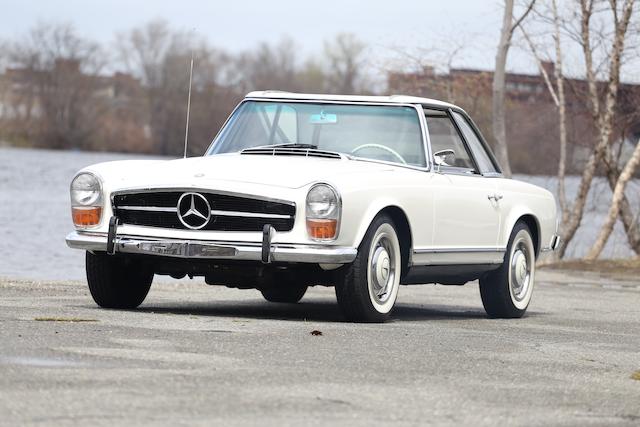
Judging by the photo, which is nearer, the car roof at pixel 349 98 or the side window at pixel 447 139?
the car roof at pixel 349 98

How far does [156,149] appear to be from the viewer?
10550 centimetres

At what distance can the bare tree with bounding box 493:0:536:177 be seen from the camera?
2606 cm

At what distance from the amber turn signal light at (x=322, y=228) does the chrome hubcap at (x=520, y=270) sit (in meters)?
3.10

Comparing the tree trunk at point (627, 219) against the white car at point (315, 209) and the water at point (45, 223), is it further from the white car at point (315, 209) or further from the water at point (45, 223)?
the white car at point (315, 209)

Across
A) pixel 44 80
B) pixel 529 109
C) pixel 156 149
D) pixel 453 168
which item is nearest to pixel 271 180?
pixel 453 168

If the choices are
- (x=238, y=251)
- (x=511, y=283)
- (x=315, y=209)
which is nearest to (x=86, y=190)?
(x=238, y=251)

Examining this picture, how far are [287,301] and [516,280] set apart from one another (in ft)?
6.60

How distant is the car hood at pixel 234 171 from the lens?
1005cm

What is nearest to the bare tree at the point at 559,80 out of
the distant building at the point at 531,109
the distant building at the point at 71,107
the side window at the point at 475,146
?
the distant building at the point at 531,109

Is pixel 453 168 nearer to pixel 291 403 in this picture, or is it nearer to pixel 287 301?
pixel 287 301

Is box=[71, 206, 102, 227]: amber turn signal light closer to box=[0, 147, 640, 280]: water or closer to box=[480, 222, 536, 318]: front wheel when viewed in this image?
box=[480, 222, 536, 318]: front wheel

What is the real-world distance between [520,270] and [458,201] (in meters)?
1.38

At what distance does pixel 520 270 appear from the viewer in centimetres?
1278

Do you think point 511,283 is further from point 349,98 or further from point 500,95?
point 500,95
